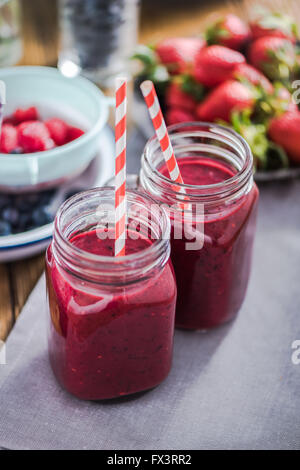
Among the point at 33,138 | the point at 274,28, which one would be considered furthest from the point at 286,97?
the point at 33,138

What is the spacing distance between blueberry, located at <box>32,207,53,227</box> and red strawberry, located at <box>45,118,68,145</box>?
0.19 m

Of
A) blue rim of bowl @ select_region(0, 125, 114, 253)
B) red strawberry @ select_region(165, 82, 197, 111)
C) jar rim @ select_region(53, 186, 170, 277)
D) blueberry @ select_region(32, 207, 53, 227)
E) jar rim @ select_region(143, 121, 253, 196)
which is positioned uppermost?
jar rim @ select_region(143, 121, 253, 196)

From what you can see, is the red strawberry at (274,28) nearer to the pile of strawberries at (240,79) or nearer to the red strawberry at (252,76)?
the pile of strawberries at (240,79)

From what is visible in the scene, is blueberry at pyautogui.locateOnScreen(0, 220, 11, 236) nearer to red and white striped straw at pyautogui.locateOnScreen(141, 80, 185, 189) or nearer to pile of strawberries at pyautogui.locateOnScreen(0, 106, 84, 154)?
pile of strawberries at pyautogui.locateOnScreen(0, 106, 84, 154)

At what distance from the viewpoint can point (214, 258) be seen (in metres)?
0.98

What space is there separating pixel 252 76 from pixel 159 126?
2.03ft

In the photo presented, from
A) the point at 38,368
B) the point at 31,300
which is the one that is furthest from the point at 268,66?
the point at 38,368

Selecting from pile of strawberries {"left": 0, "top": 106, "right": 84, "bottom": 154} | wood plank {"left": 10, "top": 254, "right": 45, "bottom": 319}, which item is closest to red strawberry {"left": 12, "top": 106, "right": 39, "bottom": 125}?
pile of strawberries {"left": 0, "top": 106, "right": 84, "bottom": 154}

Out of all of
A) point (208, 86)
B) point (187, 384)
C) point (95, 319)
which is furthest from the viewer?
point (208, 86)

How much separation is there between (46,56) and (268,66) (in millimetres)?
629

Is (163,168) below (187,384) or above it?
above

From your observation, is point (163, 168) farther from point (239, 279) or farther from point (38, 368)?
point (38, 368)

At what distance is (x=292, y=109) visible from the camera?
1.39 metres

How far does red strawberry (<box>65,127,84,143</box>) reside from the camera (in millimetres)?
1384
